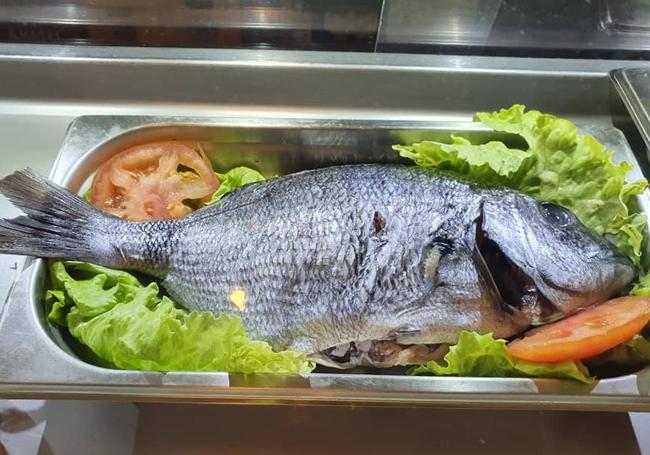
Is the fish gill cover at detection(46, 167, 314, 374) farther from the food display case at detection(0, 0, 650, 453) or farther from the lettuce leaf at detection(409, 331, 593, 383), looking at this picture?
the food display case at detection(0, 0, 650, 453)

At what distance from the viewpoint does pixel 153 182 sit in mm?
2035

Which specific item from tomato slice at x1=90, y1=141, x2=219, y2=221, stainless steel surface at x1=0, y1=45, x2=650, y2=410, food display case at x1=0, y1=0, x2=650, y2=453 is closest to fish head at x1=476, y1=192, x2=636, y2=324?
food display case at x1=0, y1=0, x2=650, y2=453

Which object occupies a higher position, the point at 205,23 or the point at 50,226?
the point at 205,23

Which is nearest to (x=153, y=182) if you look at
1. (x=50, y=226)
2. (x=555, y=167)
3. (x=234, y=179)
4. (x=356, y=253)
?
(x=234, y=179)

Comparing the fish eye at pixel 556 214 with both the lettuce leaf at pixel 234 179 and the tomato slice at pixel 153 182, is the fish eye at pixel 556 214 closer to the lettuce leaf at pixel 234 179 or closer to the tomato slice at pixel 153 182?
the lettuce leaf at pixel 234 179

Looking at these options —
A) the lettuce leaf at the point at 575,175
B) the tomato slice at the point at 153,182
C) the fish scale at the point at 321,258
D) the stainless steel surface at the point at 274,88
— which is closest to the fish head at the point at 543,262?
the fish scale at the point at 321,258

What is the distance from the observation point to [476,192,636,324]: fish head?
5.44ft

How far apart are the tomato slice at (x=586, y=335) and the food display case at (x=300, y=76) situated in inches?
23.2

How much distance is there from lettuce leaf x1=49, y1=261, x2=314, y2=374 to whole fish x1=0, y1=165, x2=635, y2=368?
135mm

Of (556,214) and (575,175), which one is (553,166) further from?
(556,214)

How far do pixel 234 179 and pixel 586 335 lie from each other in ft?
3.61

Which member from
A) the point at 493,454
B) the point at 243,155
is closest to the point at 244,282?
the point at 243,155

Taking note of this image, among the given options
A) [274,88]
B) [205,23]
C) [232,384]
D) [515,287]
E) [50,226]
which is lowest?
[232,384]

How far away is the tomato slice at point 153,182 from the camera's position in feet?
6.55
